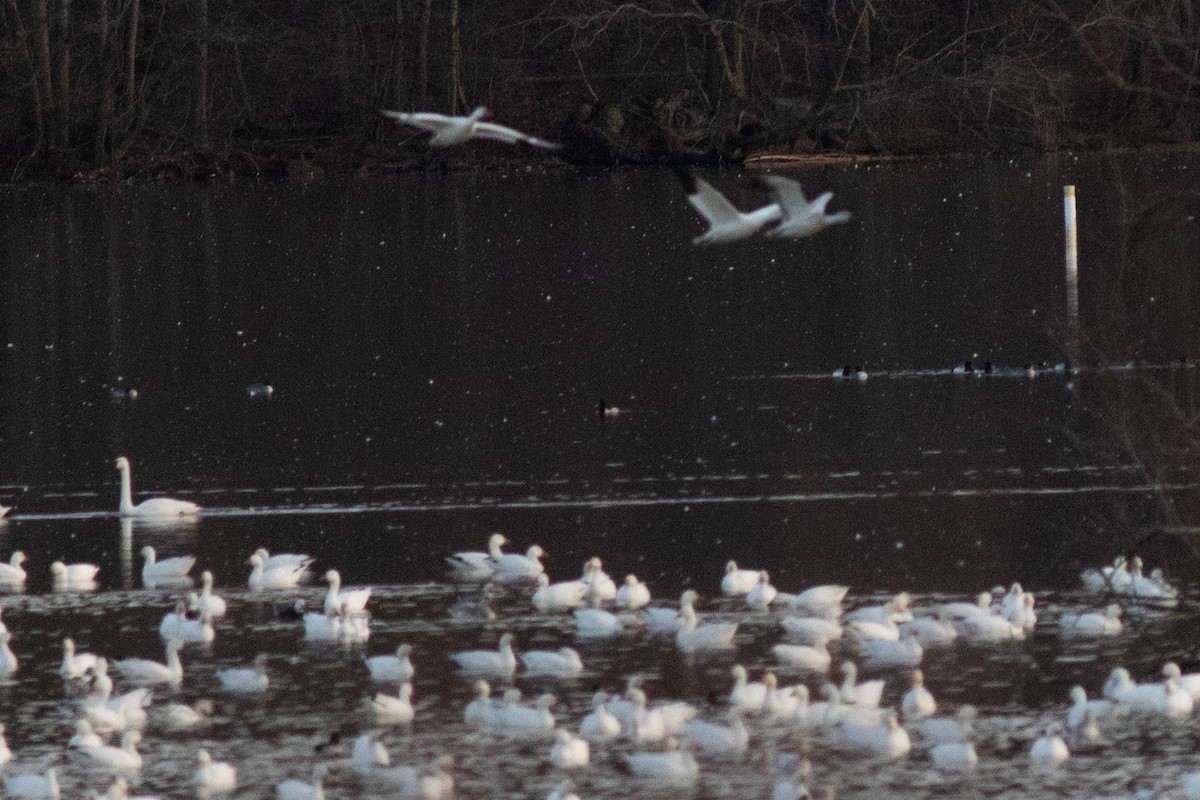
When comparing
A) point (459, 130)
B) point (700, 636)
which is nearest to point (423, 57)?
point (700, 636)

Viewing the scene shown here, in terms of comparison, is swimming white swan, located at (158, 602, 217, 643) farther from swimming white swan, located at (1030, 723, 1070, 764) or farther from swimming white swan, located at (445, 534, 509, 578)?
swimming white swan, located at (1030, 723, 1070, 764)

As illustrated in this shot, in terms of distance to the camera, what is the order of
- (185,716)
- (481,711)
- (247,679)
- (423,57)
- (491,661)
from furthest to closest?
(423,57)
(491,661)
(247,679)
(185,716)
(481,711)

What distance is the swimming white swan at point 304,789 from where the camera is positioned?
38.8 feet

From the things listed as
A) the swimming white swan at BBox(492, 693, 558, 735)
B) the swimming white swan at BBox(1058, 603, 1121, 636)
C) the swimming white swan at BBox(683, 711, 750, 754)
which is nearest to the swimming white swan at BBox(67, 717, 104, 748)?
the swimming white swan at BBox(492, 693, 558, 735)

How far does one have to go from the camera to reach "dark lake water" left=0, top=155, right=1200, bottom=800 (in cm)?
1383

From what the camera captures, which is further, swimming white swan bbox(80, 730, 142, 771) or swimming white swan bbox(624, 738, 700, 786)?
swimming white swan bbox(80, 730, 142, 771)

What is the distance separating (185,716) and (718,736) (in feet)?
10.0

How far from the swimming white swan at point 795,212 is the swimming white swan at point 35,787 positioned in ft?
16.8

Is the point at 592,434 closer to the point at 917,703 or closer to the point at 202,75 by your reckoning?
the point at 917,703

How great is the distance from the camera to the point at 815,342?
98.0 ft

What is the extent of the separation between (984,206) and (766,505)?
26.8m

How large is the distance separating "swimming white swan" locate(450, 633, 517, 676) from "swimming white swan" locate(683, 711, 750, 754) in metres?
1.76

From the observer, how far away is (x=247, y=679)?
46.1ft

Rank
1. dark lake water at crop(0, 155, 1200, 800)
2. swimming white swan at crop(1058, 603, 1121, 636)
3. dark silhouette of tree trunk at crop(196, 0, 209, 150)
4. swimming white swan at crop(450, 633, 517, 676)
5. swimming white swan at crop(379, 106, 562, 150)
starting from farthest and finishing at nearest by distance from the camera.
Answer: dark silhouette of tree trunk at crop(196, 0, 209, 150), swimming white swan at crop(1058, 603, 1121, 636), swimming white swan at crop(450, 633, 517, 676), dark lake water at crop(0, 155, 1200, 800), swimming white swan at crop(379, 106, 562, 150)
